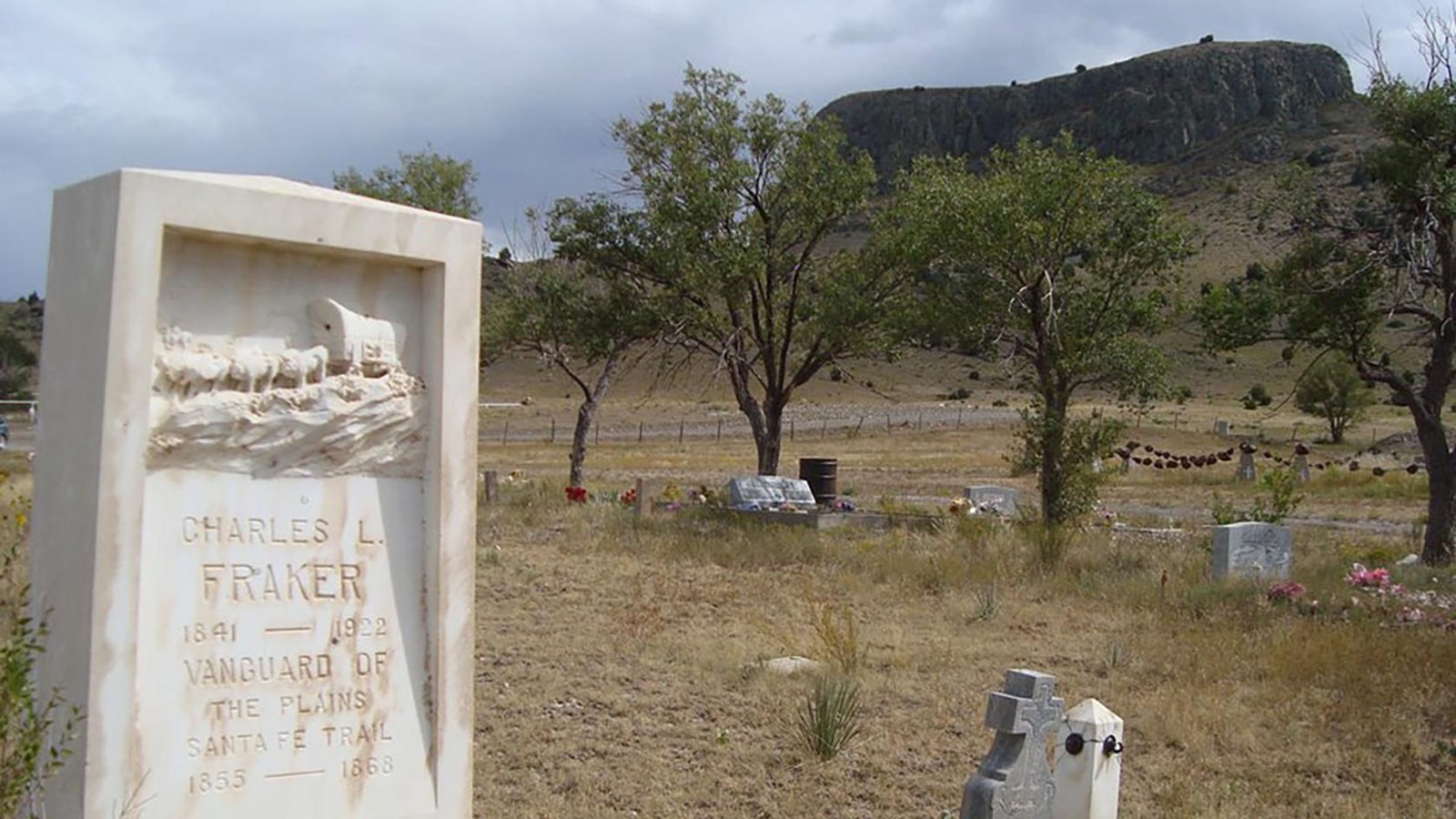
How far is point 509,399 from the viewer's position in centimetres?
7694

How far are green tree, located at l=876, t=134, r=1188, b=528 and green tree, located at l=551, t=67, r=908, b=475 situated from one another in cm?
209

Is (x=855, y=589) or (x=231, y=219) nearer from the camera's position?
(x=231, y=219)

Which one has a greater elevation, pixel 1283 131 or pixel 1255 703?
pixel 1283 131

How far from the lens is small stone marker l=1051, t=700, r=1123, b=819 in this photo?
20.0 feet

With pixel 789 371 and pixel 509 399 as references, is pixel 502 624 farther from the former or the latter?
pixel 509 399

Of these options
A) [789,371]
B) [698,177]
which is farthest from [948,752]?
[789,371]

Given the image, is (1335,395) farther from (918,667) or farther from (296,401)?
(296,401)

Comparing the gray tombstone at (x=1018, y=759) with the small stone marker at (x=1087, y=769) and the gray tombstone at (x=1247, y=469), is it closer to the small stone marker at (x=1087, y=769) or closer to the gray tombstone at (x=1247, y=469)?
the small stone marker at (x=1087, y=769)

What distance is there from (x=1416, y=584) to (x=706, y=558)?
24.7 ft

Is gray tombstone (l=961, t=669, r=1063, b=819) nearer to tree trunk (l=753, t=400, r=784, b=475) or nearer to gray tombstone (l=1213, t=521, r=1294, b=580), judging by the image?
gray tombstone (l=1213, t=521, r=1294, b=580)

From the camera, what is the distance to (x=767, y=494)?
67.3 ft

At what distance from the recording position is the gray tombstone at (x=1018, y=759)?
5.79m

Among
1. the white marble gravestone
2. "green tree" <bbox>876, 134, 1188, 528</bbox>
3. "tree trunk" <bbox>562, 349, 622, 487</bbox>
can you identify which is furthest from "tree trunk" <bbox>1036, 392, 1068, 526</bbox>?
the white marble gravestone

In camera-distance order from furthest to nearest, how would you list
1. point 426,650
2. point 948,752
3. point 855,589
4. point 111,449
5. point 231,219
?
1. point 855,589
2. point 948,752
3. point 426,650
4. point 231,219
5. point 111,449
